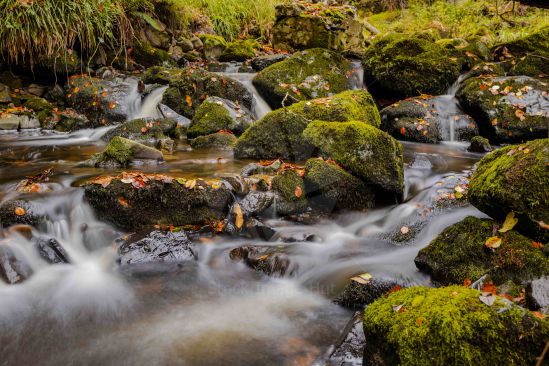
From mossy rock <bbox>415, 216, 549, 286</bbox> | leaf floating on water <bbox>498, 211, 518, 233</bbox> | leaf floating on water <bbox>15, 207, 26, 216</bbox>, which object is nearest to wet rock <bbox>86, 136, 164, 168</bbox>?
leaf floating on water <bbox>15, 207, 26, 216</bbox>

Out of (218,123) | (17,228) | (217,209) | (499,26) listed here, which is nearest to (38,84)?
(218,123)

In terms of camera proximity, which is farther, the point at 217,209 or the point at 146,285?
the point at 217,209

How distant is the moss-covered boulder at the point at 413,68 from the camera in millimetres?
9578

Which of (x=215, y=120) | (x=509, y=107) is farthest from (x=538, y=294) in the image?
(x=509, y=107)

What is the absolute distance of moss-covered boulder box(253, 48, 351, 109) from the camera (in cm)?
937

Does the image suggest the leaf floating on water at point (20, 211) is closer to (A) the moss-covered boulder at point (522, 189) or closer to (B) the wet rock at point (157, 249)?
(B) the wet rock at point (157, 249)

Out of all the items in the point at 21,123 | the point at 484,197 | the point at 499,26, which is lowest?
the point at 21,123

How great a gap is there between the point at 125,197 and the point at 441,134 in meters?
6.80

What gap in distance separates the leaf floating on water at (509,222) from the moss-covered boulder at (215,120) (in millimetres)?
5766

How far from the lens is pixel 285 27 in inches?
537

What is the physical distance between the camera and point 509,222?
11.0 feet

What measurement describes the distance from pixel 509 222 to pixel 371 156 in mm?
2081

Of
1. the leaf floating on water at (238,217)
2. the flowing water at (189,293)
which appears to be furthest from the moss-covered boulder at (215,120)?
the leaf floating on water at (238,217)

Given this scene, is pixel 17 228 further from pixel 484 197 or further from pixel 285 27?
pixel 285 27
